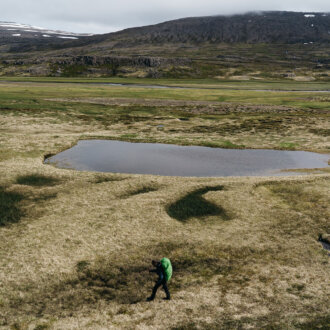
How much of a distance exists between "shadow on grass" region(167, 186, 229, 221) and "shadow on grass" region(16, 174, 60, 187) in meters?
16.7

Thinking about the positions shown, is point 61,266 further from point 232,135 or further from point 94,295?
point 232,135

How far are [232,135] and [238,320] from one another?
2150 inches

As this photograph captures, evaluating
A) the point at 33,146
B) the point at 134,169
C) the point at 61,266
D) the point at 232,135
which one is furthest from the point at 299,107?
the point at 61,266

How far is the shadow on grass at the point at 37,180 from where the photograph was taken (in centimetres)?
3825

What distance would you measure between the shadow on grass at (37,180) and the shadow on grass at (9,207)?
9.89 feet

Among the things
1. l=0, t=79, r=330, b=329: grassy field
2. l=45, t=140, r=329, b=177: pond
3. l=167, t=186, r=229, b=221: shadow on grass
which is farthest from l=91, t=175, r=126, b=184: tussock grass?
l=167, t=186, r=229, b=221: shadow on grass

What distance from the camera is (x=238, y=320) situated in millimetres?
17438

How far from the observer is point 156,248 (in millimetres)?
24750

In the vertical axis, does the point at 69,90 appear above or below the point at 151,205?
above

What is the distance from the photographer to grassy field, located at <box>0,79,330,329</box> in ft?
59.6

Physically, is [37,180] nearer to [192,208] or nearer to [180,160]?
[192,208]

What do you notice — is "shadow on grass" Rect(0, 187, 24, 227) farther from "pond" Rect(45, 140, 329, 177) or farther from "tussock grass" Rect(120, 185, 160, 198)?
"pond" Rect(45, 140, 329, 177)

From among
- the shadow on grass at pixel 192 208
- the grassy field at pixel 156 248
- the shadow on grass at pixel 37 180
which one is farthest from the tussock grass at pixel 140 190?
the shadow on grass at pixel 37 180

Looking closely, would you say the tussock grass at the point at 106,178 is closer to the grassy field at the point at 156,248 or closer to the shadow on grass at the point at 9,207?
the grassy field at the point at 156,248
